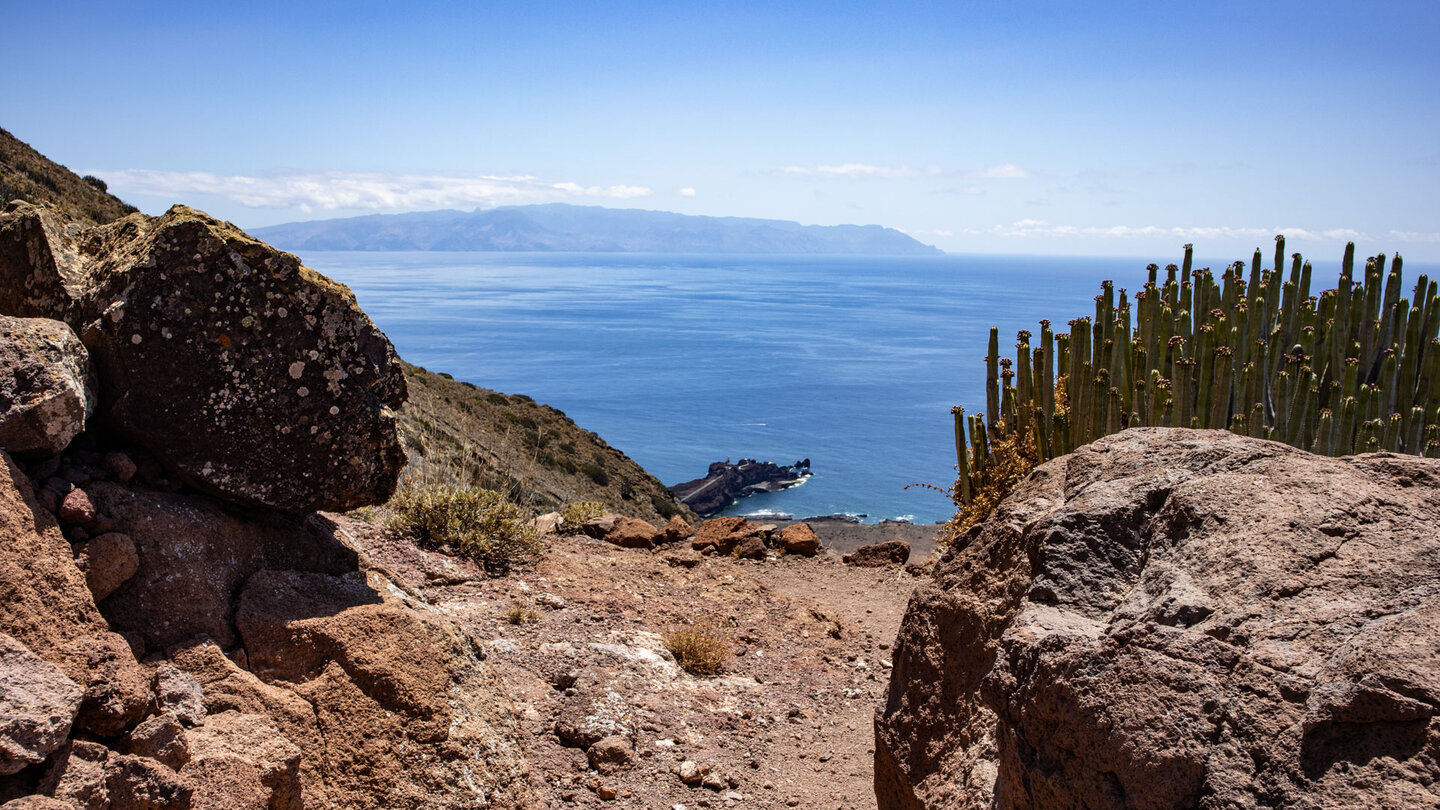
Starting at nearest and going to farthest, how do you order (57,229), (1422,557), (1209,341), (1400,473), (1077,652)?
1. (1422,557)
2. (1077,652)
3. (1400,473)
4. (57,229)
5. (1209,341)

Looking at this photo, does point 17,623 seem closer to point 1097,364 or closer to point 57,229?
point 57,229

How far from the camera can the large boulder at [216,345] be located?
334 centimetres

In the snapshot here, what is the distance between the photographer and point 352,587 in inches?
144

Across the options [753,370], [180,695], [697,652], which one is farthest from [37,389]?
[753,370]

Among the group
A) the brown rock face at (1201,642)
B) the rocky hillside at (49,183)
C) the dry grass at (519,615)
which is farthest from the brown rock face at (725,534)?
the rocky hillside at (49,183)

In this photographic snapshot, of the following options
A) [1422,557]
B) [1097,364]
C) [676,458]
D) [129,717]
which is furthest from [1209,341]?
[676,458]

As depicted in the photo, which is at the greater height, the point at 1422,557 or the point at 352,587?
the point at 1422,557

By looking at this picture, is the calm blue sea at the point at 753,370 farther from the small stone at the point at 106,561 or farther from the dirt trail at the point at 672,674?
the small stone at the point at 106,561

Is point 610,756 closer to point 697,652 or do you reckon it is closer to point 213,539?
point 697,652

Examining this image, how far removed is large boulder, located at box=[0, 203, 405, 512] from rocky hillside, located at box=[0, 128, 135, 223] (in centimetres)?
2453

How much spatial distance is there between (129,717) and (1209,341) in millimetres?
8208

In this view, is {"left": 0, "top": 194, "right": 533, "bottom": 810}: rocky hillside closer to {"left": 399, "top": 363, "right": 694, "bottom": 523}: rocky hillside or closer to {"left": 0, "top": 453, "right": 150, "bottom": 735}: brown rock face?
{"left": 0, "top": 453, "right": 150, "bottom": 735}: brown rock face

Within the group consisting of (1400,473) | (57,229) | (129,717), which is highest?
(57,229)

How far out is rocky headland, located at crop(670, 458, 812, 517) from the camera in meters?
41.2
